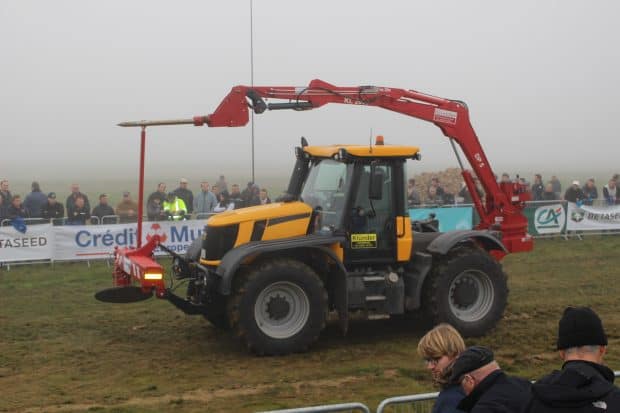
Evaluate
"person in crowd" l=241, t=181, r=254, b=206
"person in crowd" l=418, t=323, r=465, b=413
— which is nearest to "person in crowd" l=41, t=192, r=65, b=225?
"person in crowd" l=241, t=181, r=254, b=206

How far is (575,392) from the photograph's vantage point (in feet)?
11.2

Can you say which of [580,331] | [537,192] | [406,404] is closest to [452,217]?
[537,192]

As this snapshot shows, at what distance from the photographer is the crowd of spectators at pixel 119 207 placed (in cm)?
1816

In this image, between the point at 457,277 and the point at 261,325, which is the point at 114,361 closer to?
the point at 261,325

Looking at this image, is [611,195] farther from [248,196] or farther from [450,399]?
[450,399]

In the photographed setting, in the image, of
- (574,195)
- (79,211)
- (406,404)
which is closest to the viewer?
(406,404)

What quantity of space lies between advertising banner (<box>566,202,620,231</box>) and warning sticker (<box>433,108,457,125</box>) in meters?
10.5

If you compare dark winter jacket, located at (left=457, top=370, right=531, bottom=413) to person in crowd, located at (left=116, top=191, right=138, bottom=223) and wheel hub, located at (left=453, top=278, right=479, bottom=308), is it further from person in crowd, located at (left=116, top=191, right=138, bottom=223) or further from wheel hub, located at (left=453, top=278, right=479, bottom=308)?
person in crowd, located at (left=116, top=191, right=138, bottom=223)

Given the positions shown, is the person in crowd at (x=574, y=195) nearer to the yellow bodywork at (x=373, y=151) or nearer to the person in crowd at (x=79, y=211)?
the person in crowd at (x=79, y=211)

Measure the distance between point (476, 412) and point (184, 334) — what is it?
7.75 m

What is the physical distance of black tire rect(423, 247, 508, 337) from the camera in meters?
10.3

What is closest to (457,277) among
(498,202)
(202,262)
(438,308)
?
(438,308)

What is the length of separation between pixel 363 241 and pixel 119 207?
10405mm

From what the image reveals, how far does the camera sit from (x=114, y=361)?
9.68 m
